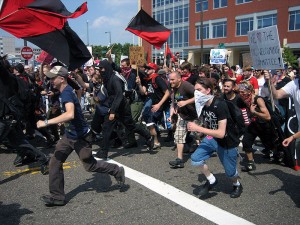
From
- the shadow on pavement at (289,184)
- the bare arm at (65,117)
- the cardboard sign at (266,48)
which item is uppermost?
the cardboard sign at (266,48)

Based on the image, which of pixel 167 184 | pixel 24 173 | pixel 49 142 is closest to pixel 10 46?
pixel 49 142

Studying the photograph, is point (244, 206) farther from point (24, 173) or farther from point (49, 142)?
point (49, 142)

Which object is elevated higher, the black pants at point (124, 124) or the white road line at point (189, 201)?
the black pants at point (124, 124)

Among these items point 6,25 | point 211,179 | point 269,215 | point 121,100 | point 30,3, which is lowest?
point 269,215

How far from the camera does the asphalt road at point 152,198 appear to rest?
393 cm

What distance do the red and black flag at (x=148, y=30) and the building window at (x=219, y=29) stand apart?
113 feet

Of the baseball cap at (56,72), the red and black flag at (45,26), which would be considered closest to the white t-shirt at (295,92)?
the baseball cap at (56,72)

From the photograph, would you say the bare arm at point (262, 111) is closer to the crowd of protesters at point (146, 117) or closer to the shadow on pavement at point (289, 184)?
the crowd of protesters at point (146, 117)

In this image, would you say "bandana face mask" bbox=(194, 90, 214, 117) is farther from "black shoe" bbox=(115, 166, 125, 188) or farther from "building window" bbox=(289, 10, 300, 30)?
"building window" bbox=(289, 10, 300, 30)

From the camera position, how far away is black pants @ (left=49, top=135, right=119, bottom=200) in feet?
14.2

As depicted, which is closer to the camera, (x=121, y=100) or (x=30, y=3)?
(x=30, y=3)

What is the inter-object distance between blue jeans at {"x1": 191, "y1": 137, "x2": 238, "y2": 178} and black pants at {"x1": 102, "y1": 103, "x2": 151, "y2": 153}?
2465 mm

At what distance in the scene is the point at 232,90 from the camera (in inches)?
233

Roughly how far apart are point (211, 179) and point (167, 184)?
838mm
